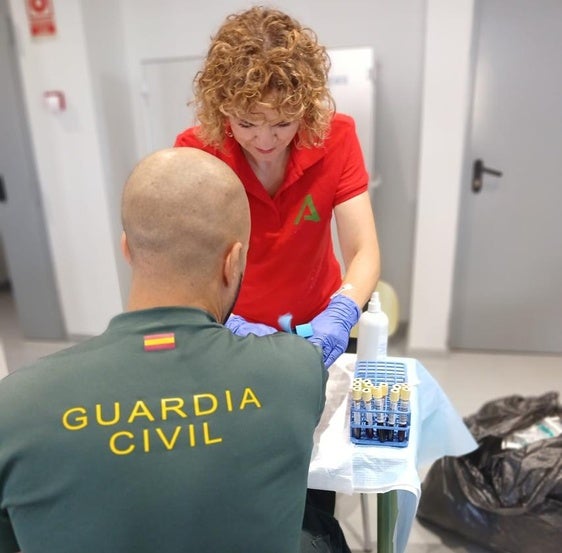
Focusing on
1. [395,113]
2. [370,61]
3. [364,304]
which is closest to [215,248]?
[364,304]

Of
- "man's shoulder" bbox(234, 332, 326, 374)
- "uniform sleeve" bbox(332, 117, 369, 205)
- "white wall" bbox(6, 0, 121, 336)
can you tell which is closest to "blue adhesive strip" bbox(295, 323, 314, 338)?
"man's shoulder" bbox(234, 332, 326, 374)

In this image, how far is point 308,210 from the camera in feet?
3.96

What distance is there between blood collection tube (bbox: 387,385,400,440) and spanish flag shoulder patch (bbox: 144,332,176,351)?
0.44 meters

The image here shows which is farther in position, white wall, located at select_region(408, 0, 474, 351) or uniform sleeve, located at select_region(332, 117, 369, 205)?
white wall, located at select_region(408, 0, 474, 351)

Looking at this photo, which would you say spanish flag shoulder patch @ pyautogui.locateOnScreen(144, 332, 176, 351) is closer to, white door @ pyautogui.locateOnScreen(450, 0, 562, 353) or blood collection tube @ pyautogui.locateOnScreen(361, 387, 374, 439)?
blood collection tube @ pyautogui.locateOnScreen(361, 387, 374, 439)

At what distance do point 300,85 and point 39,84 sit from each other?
223 cm

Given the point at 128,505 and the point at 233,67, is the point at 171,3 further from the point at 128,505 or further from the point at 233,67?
the point at 128,505

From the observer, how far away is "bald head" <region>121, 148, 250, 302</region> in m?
0.68

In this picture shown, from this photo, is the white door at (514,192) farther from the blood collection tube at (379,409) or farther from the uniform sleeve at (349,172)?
the blood collection tube at (379,409)

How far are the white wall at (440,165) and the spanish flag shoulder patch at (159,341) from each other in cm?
209

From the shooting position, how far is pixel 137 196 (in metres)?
0.69

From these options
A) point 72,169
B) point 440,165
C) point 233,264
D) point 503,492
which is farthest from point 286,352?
point 72,169

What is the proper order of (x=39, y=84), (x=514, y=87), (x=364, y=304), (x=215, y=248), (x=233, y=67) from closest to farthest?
(x=215, y=248) < (x=233, y=67) < (x=364, y=304) < (x=514, y=87) < (x=39, y=84)

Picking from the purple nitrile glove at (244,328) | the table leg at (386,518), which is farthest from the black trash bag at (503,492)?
the purple nitrile glove at (244,328)
